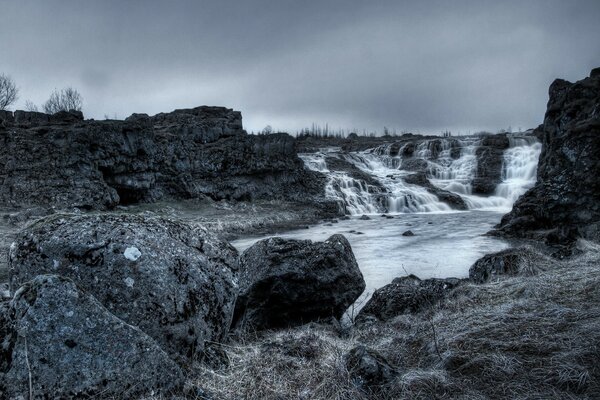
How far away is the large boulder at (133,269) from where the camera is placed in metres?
3.98

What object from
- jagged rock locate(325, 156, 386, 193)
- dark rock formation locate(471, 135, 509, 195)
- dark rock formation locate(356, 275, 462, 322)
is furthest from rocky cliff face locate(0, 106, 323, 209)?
dark rock formation locate(356, 275, 462, 322)

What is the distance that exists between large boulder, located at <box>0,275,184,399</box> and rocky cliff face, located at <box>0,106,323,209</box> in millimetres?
24415

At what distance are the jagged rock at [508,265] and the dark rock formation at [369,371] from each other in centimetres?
526

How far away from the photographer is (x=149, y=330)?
3.94 meters

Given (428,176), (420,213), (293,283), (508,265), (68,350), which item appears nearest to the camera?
(68,350)

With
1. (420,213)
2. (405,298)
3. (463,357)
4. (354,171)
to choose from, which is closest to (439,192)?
(420,213)

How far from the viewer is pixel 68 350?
10.2 ft

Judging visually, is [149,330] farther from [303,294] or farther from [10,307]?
[303,294]

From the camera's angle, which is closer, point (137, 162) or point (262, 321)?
point (262, 321)

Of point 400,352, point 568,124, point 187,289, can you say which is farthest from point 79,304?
point 568,124

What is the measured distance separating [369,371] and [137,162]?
29889mm

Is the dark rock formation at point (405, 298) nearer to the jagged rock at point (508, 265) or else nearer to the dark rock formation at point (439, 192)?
the jagged rock at point (508, 265)

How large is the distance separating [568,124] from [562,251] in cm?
1160

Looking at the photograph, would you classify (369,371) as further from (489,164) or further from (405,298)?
(489,164)
